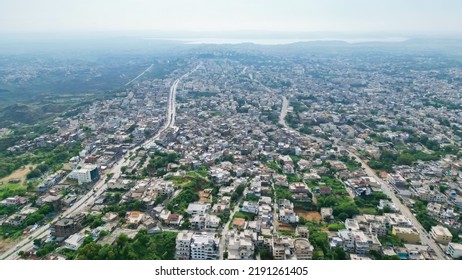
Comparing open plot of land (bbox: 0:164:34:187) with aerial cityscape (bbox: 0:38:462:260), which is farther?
open plot of land (bbox: 0:164:34:187)

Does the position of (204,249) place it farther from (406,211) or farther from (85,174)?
(406,211)

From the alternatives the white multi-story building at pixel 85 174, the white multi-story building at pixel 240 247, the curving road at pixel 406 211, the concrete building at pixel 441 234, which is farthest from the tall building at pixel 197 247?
the concrete building at pixel 441 234

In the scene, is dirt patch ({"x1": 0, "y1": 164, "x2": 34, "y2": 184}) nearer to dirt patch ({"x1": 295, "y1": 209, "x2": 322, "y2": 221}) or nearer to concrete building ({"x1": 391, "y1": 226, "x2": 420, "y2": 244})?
dirt patch ({"x1": 295, "y1": 209, "x2": 322, "y2": 221})

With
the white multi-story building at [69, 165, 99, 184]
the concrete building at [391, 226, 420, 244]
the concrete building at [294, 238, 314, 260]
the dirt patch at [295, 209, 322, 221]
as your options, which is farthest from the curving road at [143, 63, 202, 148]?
the concrete building at [391, 226, 420, 244]

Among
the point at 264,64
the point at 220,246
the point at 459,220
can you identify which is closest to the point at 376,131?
the point at 459,220

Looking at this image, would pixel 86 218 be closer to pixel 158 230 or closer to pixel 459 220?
pixel 158 230

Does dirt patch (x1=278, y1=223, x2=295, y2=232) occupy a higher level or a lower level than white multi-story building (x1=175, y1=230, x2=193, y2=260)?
lower
